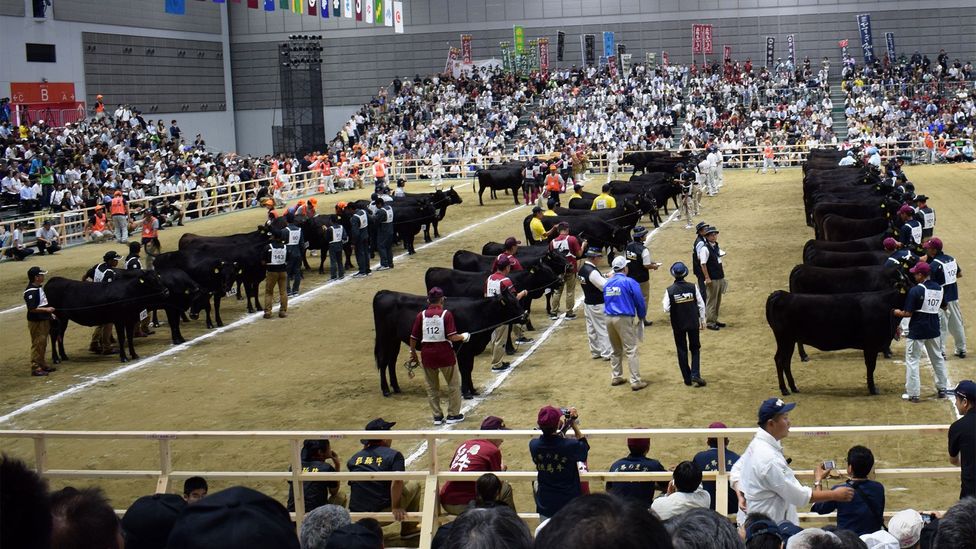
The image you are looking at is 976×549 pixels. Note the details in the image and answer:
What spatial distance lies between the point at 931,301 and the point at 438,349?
6.25 m

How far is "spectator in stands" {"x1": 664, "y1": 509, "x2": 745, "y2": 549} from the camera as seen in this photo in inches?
182

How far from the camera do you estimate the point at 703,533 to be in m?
4.68

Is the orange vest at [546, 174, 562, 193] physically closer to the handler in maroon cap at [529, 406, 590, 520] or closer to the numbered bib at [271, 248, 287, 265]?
the numbered bib at [271, 248, 287, 265]

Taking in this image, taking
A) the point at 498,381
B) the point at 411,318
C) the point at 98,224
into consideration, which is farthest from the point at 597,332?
the point at 98,224

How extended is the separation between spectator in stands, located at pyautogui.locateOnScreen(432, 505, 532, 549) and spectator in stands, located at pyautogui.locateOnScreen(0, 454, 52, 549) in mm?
1451

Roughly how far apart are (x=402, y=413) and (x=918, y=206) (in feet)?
39.6

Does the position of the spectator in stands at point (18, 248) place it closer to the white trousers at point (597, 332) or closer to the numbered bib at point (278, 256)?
the numbered bib at point (278, 256)

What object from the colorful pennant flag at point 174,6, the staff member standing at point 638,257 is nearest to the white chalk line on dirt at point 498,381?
the staff member standing at point 638,257

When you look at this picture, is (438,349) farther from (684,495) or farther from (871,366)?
(684,495)

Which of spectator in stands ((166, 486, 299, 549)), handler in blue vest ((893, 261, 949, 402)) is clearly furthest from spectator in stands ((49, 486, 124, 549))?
handler in blue vest ((893, 261, 949, 402))

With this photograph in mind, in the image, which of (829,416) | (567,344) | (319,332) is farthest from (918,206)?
(319,332)

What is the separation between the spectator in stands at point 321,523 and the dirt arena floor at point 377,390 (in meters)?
4.60

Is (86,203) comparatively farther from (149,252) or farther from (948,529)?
(948,529)

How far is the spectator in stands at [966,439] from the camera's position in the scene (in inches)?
328
